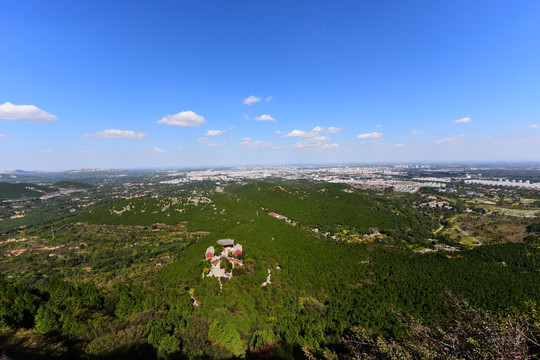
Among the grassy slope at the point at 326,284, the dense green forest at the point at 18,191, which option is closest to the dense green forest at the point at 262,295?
the grassy slope at the point at 326,284

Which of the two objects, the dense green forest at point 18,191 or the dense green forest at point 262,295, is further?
the dense green forest at point 18,191

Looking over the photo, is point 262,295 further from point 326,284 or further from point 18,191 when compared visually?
point 18,191

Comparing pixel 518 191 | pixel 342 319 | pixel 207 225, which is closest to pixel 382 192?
pixel 518 191

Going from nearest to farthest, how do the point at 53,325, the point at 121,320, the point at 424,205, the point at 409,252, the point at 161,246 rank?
the point at 53,325 < the point at 121,320 < the point at 409,252 < the point at 161,246 < the point at 424,205

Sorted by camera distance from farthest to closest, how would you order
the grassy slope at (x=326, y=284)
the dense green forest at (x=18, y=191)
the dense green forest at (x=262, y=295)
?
1. the dense green forest at (x=18, y=191)
2. the grassy slope at (x=326, y=284)
3. the dense green forest at (x=262, y=295)

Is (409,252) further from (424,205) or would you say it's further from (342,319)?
(424,205)

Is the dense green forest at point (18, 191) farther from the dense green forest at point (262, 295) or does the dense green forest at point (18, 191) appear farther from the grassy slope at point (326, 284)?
the grassy slope at point (326, 284)

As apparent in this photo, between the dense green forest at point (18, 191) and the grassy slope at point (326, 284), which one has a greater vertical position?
the dense green forest at point (18, 191)

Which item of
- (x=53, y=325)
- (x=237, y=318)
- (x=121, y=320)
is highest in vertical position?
(x=53, y=325)

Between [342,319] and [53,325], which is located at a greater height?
[53,325]
